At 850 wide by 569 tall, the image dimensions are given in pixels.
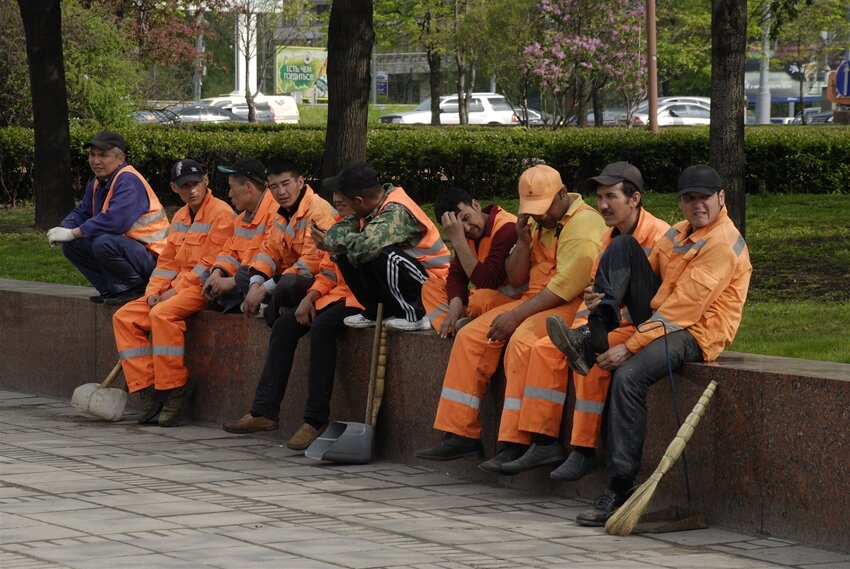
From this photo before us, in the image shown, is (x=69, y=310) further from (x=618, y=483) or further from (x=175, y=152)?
(x=175, y=152)

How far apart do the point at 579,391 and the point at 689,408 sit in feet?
1.67

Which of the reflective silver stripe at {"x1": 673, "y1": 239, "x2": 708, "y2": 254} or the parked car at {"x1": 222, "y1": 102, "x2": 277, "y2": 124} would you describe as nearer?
the reflective silver stripe at {"x1": 673, "y1": 239, "x2": 708, "y2": 254}

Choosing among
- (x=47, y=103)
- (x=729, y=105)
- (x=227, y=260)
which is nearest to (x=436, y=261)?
(x=227, y=260)

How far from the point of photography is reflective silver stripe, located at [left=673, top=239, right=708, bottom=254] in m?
6.82

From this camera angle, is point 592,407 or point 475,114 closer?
point 592,407

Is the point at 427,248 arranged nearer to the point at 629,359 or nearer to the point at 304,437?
the point at 304,437

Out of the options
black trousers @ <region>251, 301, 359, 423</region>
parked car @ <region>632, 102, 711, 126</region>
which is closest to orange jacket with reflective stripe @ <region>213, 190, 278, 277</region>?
black trousers @ <region>251, 301, 359, 423</region>

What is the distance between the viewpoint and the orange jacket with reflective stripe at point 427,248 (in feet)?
28.2

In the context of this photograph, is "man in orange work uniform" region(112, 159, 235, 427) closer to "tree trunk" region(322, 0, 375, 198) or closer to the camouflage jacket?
the camouflage jacket

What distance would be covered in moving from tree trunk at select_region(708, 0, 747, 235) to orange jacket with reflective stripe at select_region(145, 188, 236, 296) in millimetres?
4059

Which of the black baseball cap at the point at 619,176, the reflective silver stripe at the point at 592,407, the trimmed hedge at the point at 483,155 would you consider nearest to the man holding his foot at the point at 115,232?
the black baseball cap at the point at 619,176

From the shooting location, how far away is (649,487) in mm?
6504

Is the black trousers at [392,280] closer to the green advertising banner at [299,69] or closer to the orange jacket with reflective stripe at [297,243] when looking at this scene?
the orange jacket with reflective stripe at [297,243]

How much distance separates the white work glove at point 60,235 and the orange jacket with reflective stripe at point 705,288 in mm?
5028
